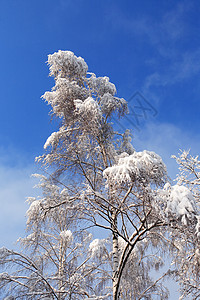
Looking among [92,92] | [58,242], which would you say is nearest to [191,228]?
[92,92]

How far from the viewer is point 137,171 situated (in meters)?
4.73

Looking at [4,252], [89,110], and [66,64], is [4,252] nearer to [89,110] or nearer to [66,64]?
[89,110]

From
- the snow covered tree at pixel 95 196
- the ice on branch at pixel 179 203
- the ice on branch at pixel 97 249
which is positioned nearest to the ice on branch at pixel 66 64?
the snow covered tree at pixel 95 196

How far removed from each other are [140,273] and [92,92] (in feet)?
24.2

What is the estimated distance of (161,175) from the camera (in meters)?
5.28

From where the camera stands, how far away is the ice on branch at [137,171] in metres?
4.68

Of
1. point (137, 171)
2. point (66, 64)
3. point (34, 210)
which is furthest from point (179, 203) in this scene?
point (66, 64)

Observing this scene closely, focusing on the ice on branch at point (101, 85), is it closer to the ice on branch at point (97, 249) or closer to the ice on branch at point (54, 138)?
the ice on branch at point (54, 138)

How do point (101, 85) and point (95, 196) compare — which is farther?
point (101, 85)

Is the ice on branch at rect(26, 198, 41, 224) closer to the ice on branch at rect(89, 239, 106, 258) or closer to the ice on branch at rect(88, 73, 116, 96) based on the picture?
the ice on branch at rect(89, 239, 106, 258)

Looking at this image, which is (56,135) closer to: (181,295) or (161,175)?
(161,175)

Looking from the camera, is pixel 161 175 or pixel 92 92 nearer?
pixel 161 175

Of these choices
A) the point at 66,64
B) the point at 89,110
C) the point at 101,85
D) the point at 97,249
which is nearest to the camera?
the point at 89,110

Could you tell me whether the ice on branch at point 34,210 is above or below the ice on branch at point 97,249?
above
